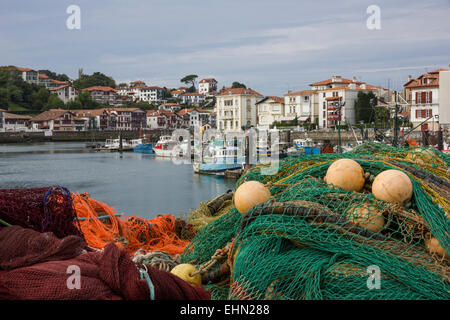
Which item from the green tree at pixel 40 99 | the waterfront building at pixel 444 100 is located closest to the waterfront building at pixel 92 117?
the green tree at pixel 40 99

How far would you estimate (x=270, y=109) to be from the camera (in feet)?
248

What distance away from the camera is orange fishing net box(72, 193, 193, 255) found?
17.8ft

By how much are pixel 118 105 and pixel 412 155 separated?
13736 cm

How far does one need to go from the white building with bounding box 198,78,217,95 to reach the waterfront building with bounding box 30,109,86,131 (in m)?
74.4

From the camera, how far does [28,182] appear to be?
3045 cm

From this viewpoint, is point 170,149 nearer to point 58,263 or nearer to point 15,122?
point 58,263

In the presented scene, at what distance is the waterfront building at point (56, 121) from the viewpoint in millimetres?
96188

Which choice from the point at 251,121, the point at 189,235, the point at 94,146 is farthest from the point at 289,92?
the point at 189,235

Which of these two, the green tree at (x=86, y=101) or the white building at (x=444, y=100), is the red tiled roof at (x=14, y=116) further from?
the white building at (x=444, y=100)

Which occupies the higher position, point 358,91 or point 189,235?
point 358,91

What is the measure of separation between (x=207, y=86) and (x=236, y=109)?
9829cm

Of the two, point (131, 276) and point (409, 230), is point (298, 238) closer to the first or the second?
point (409, 230)

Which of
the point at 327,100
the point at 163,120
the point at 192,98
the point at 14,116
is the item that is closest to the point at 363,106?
the point at 327,100
